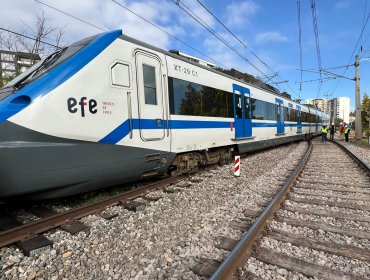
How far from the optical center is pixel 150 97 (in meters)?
5.87

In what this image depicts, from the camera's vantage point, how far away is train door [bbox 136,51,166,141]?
18.4 feet

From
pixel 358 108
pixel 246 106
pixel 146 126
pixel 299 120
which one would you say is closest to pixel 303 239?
pixel 146 126

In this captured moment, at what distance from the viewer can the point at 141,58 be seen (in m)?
5.68

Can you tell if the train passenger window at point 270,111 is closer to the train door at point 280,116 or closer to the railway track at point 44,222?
the train door at point 280,116

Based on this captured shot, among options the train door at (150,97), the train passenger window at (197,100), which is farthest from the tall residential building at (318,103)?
the train door at (150,97)

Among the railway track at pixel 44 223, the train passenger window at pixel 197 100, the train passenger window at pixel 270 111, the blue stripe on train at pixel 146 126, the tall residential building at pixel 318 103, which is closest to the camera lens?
the railway track at pixel 44 223

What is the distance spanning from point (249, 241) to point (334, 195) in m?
3.34

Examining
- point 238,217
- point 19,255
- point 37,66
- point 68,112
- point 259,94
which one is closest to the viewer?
point 19,255

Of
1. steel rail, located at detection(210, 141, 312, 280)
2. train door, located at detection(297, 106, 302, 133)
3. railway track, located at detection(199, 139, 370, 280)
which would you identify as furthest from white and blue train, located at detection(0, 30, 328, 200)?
train door, located at detection(297, 106, 302, 133)

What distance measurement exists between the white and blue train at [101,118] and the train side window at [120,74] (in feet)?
0.06

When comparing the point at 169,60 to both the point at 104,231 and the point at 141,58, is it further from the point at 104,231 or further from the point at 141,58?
the point at 104,231

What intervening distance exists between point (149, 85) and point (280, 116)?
11.7m

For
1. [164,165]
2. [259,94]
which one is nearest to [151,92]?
[164,165]

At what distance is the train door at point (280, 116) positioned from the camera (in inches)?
605
